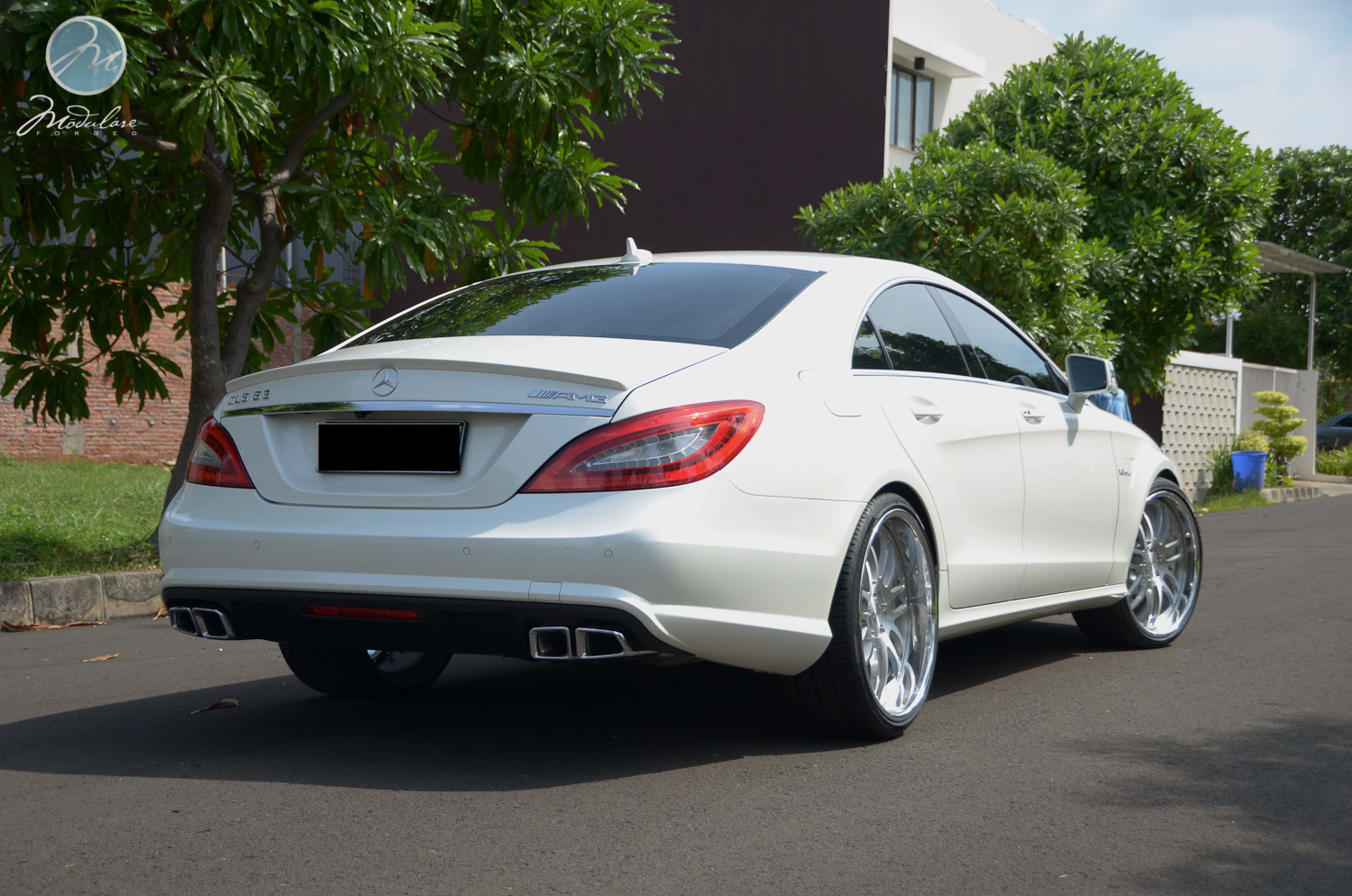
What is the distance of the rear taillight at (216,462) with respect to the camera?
13.0 ft

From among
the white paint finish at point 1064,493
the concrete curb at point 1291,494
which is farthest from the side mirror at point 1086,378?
the concrete curb at point 1291,494

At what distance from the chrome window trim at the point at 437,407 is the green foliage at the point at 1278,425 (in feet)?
65.8

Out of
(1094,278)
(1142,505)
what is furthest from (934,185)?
(1142,505)

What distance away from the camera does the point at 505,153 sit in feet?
31.2

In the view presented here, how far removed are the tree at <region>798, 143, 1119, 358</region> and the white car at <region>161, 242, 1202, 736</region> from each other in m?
8.47

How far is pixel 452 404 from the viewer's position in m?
3.67

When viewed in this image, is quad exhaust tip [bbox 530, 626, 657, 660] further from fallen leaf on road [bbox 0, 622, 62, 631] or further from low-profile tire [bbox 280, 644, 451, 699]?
fallen leaf on road [bbox 0, 622, 62, 631]

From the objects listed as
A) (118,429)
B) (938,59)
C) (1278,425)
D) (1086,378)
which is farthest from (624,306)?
(938,59)

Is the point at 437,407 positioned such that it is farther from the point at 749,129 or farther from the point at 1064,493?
the point at 749,129

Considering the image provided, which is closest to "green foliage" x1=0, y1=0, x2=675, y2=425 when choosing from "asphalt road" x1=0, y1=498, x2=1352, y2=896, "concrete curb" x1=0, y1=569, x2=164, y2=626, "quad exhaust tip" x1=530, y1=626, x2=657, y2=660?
"concrete curb" x1=0, y1=569, x2=164, y2=626

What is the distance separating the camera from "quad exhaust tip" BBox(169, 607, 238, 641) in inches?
152

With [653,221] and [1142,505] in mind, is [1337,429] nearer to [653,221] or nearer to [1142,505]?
[653,221]

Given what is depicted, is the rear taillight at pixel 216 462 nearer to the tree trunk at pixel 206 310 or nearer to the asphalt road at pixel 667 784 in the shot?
the asphalt road at pixel 667 784

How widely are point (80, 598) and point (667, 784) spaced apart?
4.85 meters
